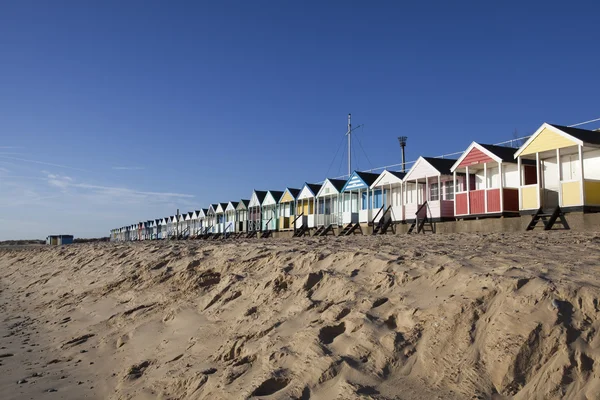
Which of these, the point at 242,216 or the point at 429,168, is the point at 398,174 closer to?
the point at 429,168

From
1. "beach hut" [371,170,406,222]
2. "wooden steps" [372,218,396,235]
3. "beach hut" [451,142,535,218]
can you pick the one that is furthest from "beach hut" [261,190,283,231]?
"beach hut" [451,142,535,218]

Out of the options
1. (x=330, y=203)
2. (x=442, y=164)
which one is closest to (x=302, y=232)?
(x=330, y=203)

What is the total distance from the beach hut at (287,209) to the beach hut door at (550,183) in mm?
19332

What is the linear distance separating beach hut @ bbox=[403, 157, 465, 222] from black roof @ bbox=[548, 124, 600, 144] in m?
6.36

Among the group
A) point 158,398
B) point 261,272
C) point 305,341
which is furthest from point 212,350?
point 261,272

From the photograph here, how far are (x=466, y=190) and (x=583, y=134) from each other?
→ 624 centimetres

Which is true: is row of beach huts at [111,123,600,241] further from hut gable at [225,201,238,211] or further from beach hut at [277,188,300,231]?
hut gable at [225,201,238,211]

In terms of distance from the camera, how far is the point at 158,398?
211 inches

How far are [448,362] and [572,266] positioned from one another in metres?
2.41

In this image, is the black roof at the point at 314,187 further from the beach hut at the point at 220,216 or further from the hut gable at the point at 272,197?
the beach hut at the point at 220,216

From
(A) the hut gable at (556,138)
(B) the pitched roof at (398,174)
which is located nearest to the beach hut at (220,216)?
(B) the pitched roof at (398,174)

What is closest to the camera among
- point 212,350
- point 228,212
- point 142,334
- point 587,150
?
point 212,350

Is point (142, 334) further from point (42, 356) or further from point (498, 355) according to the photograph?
point (498, 355)

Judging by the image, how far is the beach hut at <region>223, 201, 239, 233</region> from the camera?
47.5 metres
